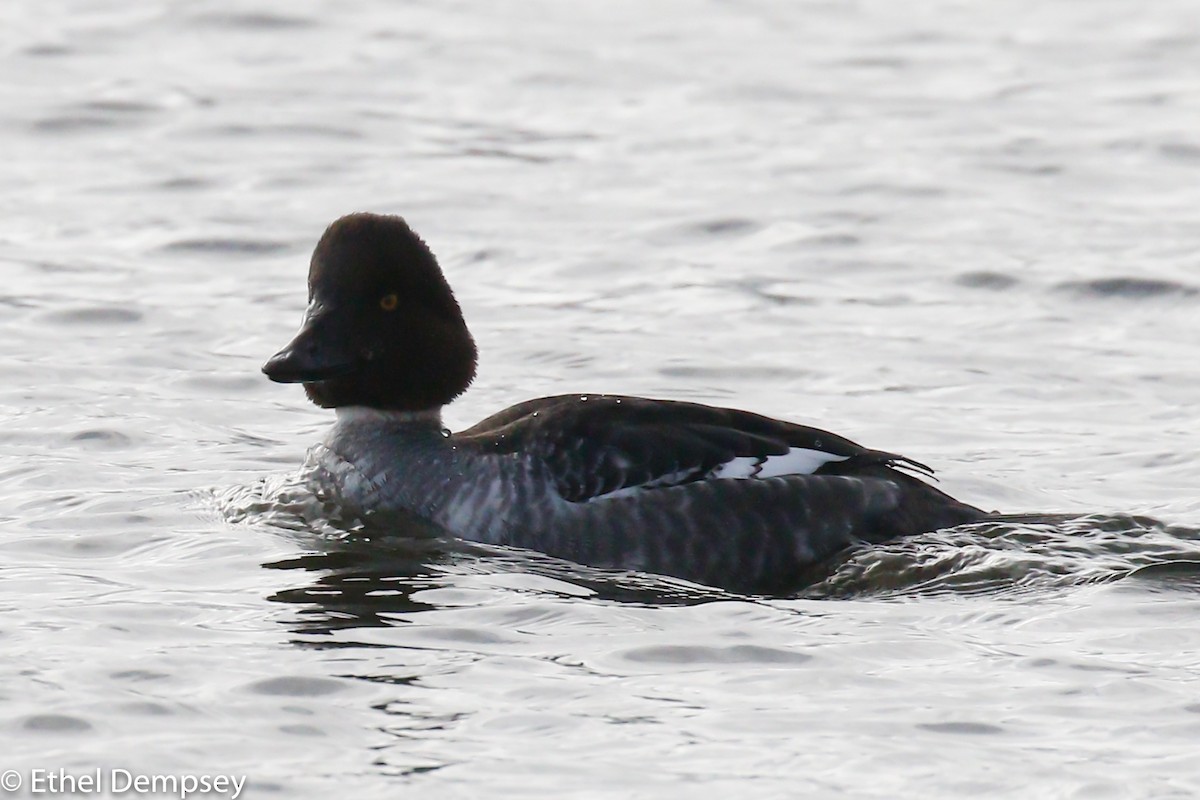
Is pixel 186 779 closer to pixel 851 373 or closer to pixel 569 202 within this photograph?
pixel 851 373

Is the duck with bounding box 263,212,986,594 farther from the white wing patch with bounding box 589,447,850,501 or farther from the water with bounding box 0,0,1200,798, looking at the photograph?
the water with bounding box 0,0,1200,798

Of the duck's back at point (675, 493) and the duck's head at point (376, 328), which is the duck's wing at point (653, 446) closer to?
the duck's back at point (675, 493)

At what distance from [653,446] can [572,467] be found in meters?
0.35

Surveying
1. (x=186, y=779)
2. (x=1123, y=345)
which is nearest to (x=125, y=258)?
(x=1123, y=345)

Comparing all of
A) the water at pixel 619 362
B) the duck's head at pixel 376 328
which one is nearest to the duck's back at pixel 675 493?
the water at pixel 619 362

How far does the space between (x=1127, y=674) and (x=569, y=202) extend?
31.0ft

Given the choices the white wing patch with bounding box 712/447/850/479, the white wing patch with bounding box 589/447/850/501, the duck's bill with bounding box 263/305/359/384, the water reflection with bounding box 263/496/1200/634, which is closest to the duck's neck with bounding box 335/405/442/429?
the duck's bill with bounding box 263/305/359/384

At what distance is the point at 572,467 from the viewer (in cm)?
895

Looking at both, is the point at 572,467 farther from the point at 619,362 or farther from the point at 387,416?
the point at 619,362

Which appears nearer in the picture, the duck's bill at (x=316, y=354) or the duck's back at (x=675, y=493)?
the duck's back at (x=675, y=493)

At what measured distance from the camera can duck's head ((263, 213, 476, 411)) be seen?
945 cm

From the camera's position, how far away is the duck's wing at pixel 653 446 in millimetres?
8953

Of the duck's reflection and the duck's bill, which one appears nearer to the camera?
the duck's reflection

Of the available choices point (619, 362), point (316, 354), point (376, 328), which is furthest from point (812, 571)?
point (619, 362)
